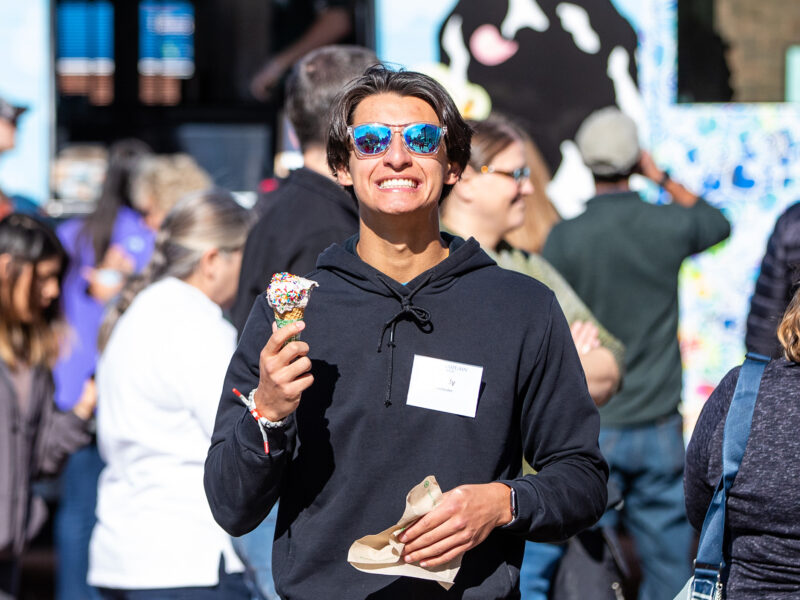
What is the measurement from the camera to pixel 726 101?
643 cm

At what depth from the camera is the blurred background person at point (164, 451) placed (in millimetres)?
3432

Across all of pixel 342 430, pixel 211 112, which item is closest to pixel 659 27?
pixel 211 112

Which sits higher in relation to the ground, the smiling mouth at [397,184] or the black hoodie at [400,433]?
the smiling mouth at [397,184]

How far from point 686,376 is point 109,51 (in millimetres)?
3817

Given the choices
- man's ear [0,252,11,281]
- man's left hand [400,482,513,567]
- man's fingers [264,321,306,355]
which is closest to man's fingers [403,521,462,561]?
man's left hand [400,482,513,567]

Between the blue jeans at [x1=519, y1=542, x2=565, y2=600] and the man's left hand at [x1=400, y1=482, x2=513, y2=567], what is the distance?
5.10ft

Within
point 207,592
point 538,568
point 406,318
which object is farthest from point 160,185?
point 406,318

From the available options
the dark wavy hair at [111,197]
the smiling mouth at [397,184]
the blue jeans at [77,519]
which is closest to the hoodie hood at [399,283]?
the smiling mouth at [397,184]

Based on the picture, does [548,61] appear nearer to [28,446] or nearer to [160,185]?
[160,185]

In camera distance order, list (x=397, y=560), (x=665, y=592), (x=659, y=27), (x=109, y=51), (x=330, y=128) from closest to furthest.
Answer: (x=397, y=560), (x=330, y=128), (x=665, y=592), (x=659, y=27), (x=109, y=51)

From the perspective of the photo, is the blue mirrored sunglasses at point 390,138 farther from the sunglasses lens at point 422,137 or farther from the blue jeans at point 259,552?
the blue jeans at point 259,552

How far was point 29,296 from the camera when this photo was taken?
4641 millimetres

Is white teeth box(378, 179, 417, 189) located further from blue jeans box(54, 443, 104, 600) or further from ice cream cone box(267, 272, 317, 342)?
blue jeans box(54, 443, 104, 600)

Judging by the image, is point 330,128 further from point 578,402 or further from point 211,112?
point 211,112
